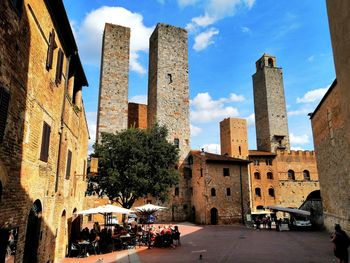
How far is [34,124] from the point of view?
672 cm

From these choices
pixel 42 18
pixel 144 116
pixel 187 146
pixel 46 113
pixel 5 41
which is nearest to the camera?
pixel 5 41

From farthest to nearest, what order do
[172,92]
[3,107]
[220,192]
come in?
[172,92]
[220,192]
[3,107]

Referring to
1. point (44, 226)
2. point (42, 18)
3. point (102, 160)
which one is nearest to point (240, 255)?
point (44, 226)

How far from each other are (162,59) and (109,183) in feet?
66.3

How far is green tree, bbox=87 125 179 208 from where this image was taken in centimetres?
2217

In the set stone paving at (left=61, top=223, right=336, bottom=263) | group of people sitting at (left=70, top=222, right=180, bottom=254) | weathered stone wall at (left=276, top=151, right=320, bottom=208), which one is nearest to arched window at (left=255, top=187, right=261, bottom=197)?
weathered stone wall at (left=276, top=151, right=320, bottom=208)

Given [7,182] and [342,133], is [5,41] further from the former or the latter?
[342,133]

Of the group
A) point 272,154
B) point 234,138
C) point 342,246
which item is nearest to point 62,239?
point 342,246

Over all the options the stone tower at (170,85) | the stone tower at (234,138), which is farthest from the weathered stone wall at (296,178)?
the stone tower at (170,85)

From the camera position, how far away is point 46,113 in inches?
302

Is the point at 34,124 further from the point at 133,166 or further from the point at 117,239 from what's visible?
the point at 133,166

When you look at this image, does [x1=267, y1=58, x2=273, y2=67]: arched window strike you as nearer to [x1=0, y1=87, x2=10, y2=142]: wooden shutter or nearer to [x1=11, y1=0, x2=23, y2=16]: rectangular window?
[x1=11, y1=0, x2=23, y2=16]: rectangular window

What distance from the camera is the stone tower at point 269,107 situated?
155 ft

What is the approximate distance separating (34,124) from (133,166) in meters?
15.6
